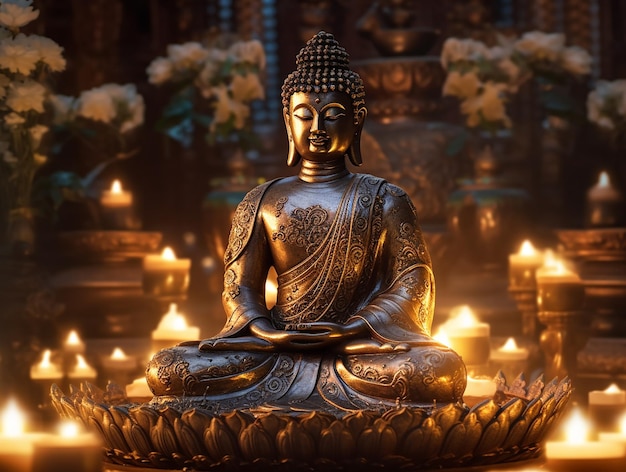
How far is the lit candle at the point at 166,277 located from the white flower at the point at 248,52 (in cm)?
231

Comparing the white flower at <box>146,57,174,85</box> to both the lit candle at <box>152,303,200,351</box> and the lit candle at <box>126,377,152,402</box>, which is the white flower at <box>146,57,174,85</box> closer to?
the lit candle at <box>152,303,200,351</box>

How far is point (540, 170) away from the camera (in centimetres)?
976

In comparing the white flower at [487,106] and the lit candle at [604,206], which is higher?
the white flower at [487,106]

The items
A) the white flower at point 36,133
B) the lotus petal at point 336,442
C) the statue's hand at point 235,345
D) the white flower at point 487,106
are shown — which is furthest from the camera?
the white flower at point 487,106

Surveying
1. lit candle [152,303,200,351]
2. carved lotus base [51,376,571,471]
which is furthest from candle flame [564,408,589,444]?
lit candle [152,303,200,351]

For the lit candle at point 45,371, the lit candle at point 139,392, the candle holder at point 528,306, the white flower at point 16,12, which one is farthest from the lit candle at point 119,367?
the candle holder at point 528,306

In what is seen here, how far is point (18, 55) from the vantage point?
6.67 metres

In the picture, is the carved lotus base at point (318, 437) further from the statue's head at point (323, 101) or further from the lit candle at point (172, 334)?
the lit candle at point (172, 334)

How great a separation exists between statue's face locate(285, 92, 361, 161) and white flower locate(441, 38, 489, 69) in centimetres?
329

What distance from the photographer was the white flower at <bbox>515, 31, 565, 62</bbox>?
870 centimetres

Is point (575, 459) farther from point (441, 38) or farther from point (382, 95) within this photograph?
point (441, 38)

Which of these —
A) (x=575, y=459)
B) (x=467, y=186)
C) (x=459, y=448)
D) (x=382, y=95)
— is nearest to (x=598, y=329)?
(x=467, y=186)

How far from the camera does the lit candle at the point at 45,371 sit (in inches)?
256

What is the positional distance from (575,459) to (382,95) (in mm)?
5312
